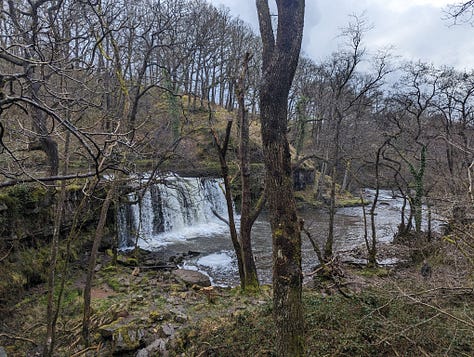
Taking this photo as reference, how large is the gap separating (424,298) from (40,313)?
24.1 ft

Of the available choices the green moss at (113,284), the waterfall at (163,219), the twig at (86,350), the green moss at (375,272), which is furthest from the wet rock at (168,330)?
the waterfall at (163,219)

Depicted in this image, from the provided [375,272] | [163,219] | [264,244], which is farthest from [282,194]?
[163,219]

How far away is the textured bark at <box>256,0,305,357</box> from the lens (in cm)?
341

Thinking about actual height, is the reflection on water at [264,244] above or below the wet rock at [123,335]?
below

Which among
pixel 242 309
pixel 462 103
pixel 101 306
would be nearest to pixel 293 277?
pixel 242 309

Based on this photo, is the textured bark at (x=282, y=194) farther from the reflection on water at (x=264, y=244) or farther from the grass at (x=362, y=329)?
the reflection on water at (x=264, y=244)

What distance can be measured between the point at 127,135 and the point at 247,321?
12.3 ft

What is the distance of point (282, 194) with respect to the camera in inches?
139

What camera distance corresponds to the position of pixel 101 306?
6.99m

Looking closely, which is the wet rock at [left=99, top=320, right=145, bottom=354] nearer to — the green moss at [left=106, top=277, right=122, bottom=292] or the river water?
the green moss at [left=106, top=277, right=122, bottom=292]

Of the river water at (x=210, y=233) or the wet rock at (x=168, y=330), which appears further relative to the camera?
the river water at (x=210, y=233)

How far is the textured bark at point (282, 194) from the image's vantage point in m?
3.41

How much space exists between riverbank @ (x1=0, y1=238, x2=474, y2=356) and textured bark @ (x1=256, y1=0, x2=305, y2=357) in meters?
1.07

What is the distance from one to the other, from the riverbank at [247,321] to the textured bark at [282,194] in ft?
3.51
